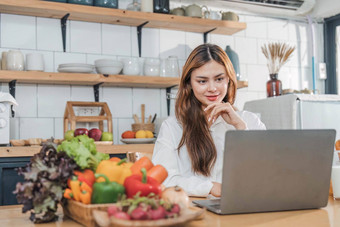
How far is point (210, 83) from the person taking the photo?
1845mm

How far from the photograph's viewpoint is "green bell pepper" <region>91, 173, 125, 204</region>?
0.92 metres

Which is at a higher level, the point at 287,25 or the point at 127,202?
the point at 287,25

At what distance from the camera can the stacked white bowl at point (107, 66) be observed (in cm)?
305

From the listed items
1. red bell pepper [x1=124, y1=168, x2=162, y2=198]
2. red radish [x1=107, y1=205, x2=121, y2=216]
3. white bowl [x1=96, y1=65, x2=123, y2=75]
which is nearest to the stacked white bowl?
white bowl [x1=96, y1=65, x2=123, y2=75]

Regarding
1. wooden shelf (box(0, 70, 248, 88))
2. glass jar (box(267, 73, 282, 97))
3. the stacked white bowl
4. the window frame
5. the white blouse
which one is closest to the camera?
the white blouse

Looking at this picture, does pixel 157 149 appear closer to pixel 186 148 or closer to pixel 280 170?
pixel 186 148

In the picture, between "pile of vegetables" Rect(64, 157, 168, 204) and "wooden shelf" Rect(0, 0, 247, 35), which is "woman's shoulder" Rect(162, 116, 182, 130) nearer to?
"pile of vegetables" Rect(64, 157, 168, 204)

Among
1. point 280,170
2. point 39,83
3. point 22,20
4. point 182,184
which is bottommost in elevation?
point 182,184

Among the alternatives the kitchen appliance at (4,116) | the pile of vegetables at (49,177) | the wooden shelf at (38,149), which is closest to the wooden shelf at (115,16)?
the kitchen appliance at (4,116)

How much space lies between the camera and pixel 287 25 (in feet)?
13.4

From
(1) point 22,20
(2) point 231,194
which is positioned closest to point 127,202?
(2) point 231,194

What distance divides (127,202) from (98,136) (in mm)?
2101

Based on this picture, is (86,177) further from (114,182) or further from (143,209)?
(143,209)

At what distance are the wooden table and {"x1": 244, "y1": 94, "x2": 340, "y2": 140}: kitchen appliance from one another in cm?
198
